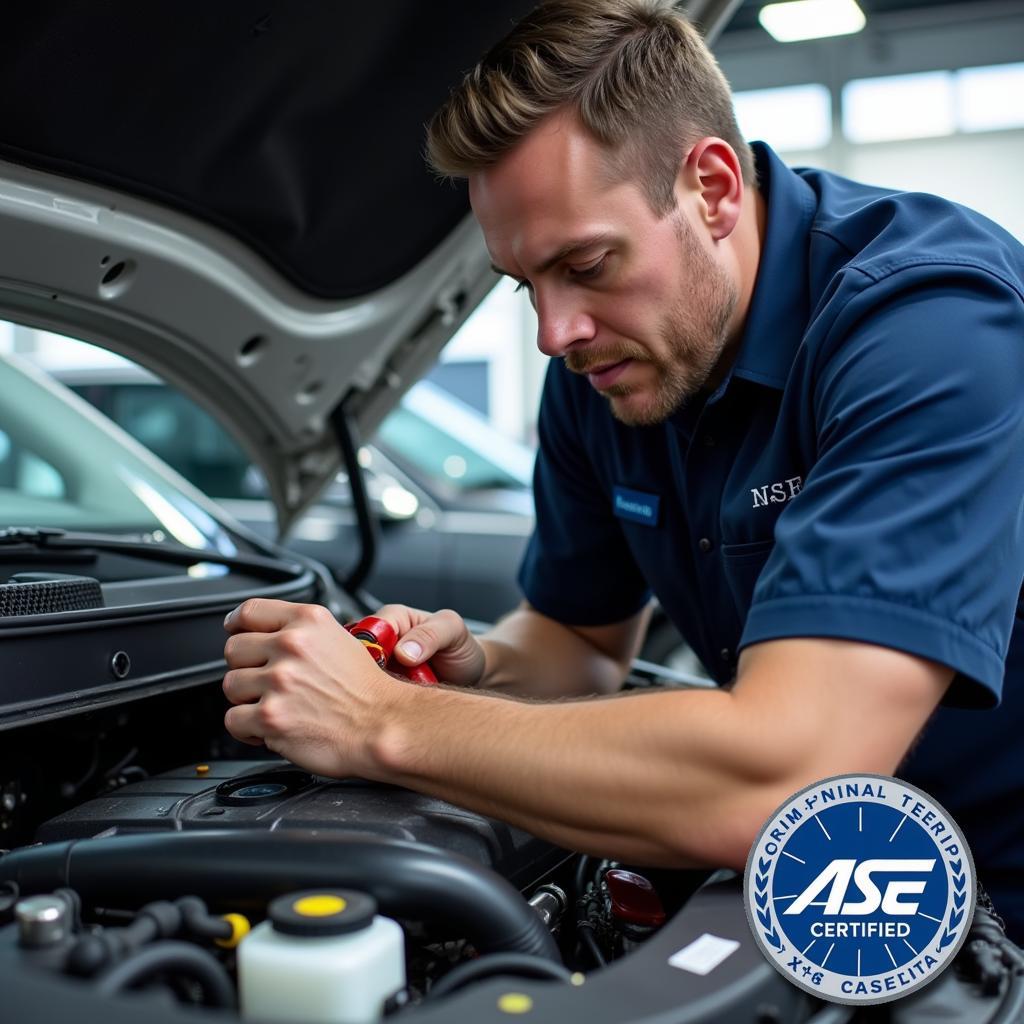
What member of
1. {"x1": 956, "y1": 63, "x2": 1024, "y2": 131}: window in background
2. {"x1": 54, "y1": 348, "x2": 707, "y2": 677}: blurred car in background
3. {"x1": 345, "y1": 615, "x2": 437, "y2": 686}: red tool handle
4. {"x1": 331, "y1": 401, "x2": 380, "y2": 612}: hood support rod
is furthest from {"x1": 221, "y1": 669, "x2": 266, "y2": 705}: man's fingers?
{"x1": 956, "y1": 63, "x2": 1024, "y2": 131}: window in background

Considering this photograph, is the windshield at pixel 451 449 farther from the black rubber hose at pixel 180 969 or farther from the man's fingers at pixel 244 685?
the black rubber hose at pixel 180 969

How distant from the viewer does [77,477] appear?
2000 millimetres

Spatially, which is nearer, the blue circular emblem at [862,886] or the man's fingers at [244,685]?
the blue circular emblem at [862,886]

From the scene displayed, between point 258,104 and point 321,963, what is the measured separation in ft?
3.44

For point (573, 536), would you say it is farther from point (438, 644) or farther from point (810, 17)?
point (810, 17)

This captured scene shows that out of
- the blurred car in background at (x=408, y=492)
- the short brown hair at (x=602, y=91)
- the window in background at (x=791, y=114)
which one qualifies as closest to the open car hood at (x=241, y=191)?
the short brown hair at (x=602, y=91)

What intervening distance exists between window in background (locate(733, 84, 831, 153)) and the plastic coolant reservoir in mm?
8293

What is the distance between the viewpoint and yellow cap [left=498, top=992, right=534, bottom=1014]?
0.75 metres

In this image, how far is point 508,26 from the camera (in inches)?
58.1

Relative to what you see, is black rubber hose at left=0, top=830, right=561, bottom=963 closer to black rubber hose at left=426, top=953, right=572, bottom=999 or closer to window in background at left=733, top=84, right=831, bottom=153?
black rubber hose at left=426, top=953, right=572, bottom=999

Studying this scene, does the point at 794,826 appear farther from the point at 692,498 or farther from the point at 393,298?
the point at 393,298

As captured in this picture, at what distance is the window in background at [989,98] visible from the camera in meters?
7.93

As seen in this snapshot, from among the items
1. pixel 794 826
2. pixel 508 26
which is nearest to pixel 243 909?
pixel 794 826

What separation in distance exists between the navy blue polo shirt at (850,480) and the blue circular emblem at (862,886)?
0.13 m
